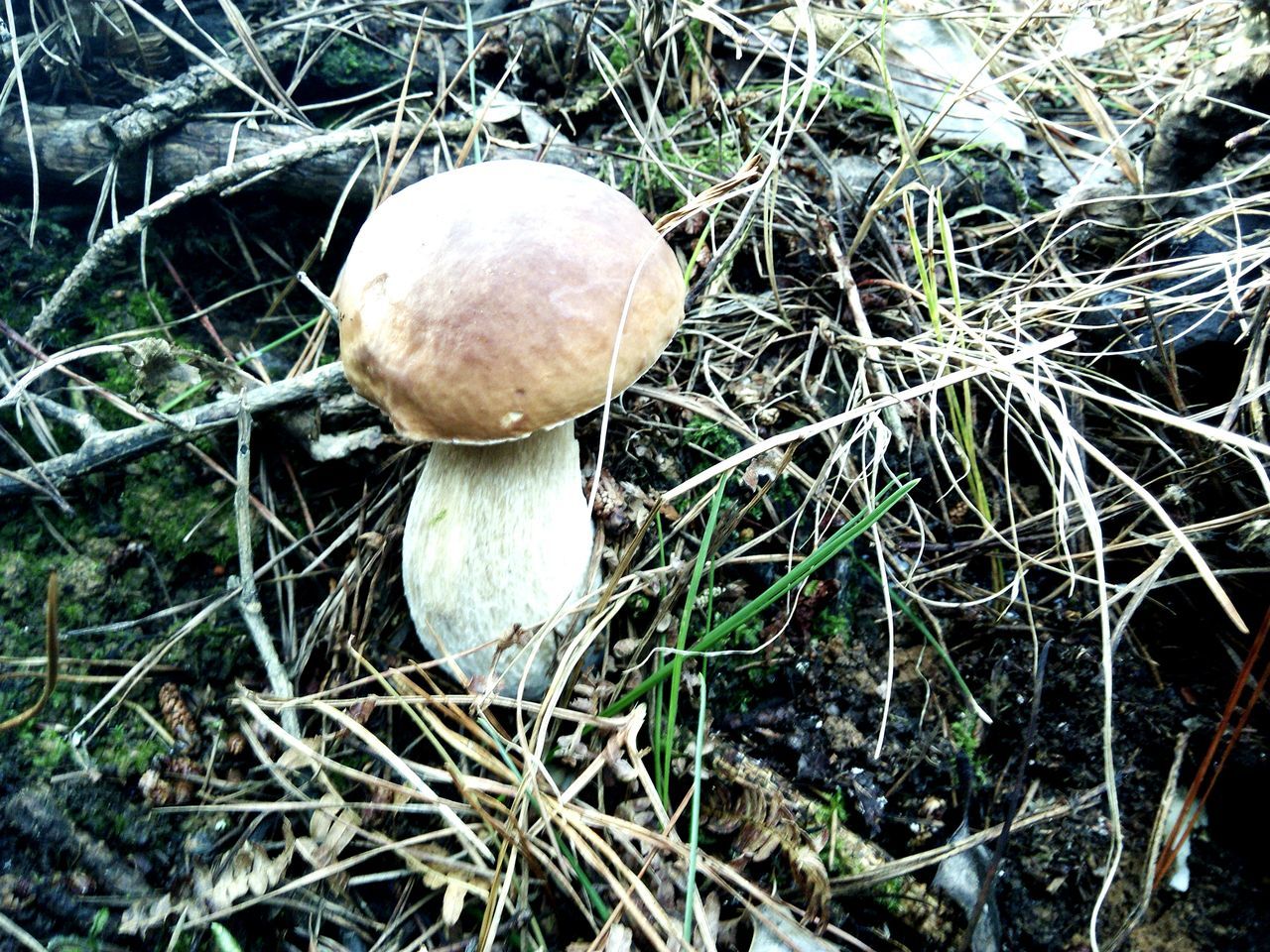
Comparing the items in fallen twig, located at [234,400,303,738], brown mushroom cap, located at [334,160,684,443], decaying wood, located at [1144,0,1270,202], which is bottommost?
fallen twig, located at [234,400,303,738]

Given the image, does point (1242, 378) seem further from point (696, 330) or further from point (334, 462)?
point (334, 462)

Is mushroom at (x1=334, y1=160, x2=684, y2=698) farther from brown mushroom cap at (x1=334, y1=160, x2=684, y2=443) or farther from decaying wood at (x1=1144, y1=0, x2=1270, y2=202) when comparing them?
decaying wood at (x1=1144, y1=0, x2=1270, y2=202)

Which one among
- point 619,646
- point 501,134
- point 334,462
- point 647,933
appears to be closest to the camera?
point 647,933

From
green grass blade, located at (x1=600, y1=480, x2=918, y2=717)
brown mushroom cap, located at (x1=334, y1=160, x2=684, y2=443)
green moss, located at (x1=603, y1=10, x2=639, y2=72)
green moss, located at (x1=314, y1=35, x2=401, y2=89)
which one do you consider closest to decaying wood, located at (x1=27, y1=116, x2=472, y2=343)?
green moss, located at (x1=314, y1=35, x2=401, y2=89)

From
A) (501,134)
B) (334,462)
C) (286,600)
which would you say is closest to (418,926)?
(286,600)

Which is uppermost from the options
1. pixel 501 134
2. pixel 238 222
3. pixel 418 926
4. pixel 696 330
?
pixel 501 134

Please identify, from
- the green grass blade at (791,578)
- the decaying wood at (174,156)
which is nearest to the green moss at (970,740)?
the green grass blade at (791,578)
